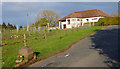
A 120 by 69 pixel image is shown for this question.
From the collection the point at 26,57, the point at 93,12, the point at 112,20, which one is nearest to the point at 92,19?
the point at 93,12

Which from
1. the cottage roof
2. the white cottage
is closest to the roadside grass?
the white cottage

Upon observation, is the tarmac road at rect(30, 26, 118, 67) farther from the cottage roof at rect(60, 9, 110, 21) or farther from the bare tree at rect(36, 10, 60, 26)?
the bare tree at rect(36, 10, 60, 26)

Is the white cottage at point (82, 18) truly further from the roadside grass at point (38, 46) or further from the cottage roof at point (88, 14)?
the roadside grass at point (38, 46)

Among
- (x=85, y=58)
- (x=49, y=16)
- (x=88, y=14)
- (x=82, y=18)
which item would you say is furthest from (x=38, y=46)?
(x=49, y=16)

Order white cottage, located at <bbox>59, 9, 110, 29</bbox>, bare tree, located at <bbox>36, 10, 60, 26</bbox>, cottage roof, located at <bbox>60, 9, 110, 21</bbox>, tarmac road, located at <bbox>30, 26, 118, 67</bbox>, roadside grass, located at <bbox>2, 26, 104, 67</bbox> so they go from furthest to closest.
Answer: bare tree, located at <bbox>36, 10, 60, 26</bbox> → cottage roof, located at <bbox>60, 9, 110, 21</bbox> → white cottage, located at <bbox>59, 9, 110, 29</bbox> → roadside grass, located at <bbox>2, 26, 104, 67</bbox> → tarmac road, located at <bbox>30, 26, 118, 67</bbox>

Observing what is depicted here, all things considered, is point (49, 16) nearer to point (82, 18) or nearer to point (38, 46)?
point (82, 18)

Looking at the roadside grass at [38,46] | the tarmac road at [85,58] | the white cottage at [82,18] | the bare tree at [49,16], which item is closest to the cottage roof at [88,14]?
the white cottage at [82,18]

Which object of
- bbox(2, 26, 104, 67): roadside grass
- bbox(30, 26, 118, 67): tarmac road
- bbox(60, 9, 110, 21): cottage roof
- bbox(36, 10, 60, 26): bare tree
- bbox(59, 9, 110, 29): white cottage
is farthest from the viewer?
bbox(36, 10, 60, 26): bare tree

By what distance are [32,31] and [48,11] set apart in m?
35.8

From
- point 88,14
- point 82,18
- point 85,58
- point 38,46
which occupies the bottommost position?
point 85,58

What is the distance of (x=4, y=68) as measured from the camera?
6.61 m

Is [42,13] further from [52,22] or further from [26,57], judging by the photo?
[26,57]

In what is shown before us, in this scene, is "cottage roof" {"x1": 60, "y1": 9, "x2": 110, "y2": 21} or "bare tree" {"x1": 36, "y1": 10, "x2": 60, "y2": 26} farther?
"bare tree" {"x1": 36, "y1": 10, "x2": 60, "y2": 26}

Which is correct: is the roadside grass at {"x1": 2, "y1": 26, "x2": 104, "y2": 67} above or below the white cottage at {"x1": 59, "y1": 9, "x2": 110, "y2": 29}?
below
